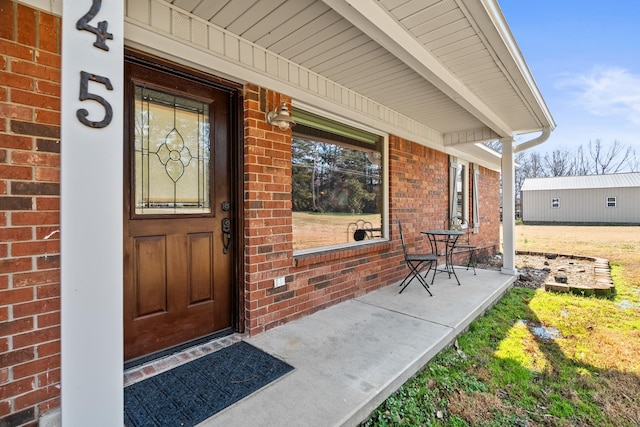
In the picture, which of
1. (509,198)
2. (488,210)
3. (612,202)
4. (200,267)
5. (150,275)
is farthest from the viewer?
(612,202)

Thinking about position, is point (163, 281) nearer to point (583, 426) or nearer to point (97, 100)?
point (97, 100)

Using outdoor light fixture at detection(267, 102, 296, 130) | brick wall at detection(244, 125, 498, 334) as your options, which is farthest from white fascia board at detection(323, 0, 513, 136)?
brick wall at detection(244, 125, 498, 334)

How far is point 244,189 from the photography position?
8.50ft

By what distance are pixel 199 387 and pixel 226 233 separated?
46.1 inches

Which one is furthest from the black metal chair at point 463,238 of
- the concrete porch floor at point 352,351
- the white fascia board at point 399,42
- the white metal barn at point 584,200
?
the white metal barn at point 584,200

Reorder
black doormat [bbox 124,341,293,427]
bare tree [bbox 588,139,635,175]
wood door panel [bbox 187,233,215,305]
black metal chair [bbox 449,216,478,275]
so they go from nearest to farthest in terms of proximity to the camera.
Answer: black doormat [bbox 124,341,293,427] < wood door panel [bbox 187,233,215,305] < black metal chair [bbox 449,216,478,275] < bare tree [bbox 588,139,635,175]

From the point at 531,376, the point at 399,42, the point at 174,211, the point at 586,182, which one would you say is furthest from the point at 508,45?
the point at 586,182

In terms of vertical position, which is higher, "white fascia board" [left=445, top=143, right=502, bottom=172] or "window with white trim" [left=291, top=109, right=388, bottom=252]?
"white fascia board" [left=445, top=143, right=502, bottom=172]

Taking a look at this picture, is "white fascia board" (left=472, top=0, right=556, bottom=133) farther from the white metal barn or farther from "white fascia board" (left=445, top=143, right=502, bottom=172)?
the white metal barn

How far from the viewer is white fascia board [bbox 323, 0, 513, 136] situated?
1907mm

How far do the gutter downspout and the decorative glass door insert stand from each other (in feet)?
15.4

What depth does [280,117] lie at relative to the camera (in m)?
2.64

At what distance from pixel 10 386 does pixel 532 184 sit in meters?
27.7

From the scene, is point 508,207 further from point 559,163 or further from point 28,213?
point 559,163
